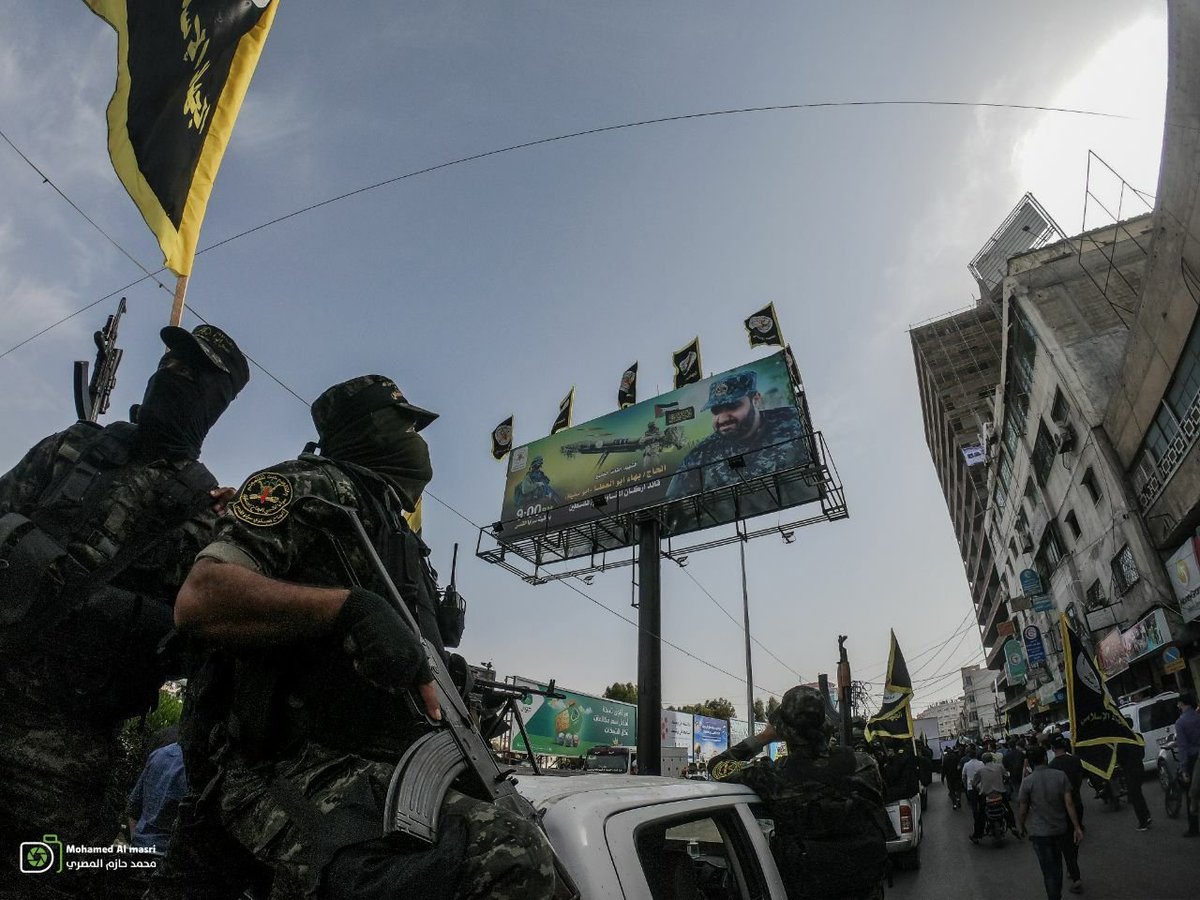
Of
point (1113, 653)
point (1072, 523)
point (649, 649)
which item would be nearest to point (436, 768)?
point (649, 649)

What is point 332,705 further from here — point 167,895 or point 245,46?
point 245,46

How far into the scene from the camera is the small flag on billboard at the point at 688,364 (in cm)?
1592

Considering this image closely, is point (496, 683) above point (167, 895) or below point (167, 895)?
above

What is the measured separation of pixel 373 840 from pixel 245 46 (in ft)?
15.0

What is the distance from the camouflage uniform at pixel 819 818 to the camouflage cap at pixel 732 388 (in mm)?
11712

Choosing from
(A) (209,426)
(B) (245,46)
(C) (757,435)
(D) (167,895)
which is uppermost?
(C) (757,435)

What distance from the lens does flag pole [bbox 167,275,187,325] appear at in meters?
3.03

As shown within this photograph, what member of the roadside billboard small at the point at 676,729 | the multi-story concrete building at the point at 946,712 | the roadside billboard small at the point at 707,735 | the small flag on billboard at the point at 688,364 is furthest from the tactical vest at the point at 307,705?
the multi-story concrete building at the point at 946,712

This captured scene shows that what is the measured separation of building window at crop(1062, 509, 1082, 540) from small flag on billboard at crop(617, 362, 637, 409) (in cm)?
1830

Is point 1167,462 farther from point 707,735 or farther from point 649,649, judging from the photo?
point 707,735

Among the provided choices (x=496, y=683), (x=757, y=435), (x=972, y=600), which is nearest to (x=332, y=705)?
(x=496, y=683)

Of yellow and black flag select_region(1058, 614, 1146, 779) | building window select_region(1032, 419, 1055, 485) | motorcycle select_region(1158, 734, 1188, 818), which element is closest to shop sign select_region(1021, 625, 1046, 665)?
building window select_region(1032, 419, 1055, 485)

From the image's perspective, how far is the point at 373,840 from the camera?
118cm

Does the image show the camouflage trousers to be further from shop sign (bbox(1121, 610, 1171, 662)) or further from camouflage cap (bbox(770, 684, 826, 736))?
shop sign (bbox(1121, 610, 1171, 662))
